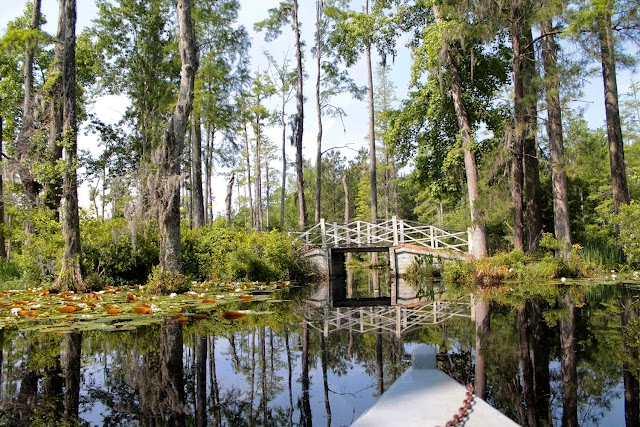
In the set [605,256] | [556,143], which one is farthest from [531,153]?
[605,256]

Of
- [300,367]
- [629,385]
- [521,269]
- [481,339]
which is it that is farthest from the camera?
[521,269]

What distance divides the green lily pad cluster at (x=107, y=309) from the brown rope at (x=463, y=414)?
14.4 ft

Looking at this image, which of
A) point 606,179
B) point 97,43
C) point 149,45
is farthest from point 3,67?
point 606,179

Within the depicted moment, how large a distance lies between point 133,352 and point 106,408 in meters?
1.66

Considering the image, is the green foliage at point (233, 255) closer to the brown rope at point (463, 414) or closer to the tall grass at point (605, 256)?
the tall grass at point (605, 256)

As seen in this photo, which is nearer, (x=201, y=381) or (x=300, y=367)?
(x=201, y=381)

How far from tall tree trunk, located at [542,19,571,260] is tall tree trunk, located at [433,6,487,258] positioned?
2.19 meters

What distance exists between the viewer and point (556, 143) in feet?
46.8

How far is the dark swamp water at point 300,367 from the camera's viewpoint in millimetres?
3000

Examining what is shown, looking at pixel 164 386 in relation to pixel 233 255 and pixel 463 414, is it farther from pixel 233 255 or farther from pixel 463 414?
pixel 233 255

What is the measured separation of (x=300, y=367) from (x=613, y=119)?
48.8 ft

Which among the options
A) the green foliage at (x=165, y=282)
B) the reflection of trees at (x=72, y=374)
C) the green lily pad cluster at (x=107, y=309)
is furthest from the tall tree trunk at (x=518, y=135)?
the reflection of trees at (x=72, y=374)

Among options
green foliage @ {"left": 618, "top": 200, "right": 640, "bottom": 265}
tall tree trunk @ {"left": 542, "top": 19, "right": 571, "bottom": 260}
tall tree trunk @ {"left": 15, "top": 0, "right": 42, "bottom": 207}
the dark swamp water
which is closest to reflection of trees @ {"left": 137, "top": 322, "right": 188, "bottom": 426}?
the dark swamp water

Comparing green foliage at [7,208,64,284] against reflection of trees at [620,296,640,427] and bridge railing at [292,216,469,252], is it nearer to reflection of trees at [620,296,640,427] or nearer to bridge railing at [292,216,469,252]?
bridge railing at [292,216,469,252]
